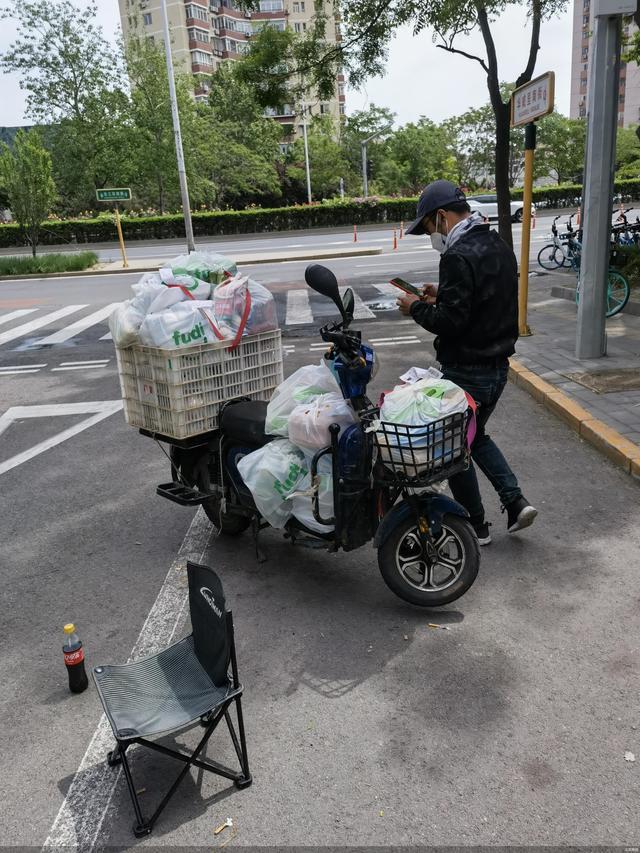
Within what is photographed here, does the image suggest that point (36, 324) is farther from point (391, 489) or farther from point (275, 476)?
point (391, 489)

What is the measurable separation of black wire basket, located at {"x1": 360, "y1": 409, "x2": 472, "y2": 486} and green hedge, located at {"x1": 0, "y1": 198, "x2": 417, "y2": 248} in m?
37.8

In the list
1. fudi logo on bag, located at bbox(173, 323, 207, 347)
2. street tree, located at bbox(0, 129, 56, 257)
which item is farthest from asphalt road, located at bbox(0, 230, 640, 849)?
street tree, located at bbox(0, 129, 56, 257)

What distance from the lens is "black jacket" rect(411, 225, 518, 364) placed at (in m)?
3.63

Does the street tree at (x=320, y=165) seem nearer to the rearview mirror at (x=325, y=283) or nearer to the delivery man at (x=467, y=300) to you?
the delivery man at (x=467, y=300)

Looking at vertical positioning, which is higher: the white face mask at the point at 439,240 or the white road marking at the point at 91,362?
the white face mask at the point at 439,240

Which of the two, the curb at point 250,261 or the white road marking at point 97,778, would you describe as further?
the curb at point 250,261

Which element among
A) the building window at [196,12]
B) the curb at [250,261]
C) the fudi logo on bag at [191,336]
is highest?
the building window at [196,12]

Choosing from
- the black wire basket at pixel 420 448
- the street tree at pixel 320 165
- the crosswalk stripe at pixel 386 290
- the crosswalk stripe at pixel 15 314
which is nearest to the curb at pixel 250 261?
the crosswalk stripe at pixel 15 314

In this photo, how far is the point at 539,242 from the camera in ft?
79.0

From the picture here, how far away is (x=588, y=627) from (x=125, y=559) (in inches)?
104

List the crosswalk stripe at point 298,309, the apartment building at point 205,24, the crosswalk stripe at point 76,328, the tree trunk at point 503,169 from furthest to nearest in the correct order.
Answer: the apartment building at point 205,24 → the tree trunk at point 503,169 → the crosswalk stripe at point 298,309 → the crosswalk stripe at point 76,328

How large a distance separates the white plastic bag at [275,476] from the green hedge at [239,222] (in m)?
37.5

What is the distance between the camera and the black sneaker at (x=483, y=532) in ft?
13.8

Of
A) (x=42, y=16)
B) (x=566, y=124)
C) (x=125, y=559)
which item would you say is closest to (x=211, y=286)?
(x=125, y=559)
